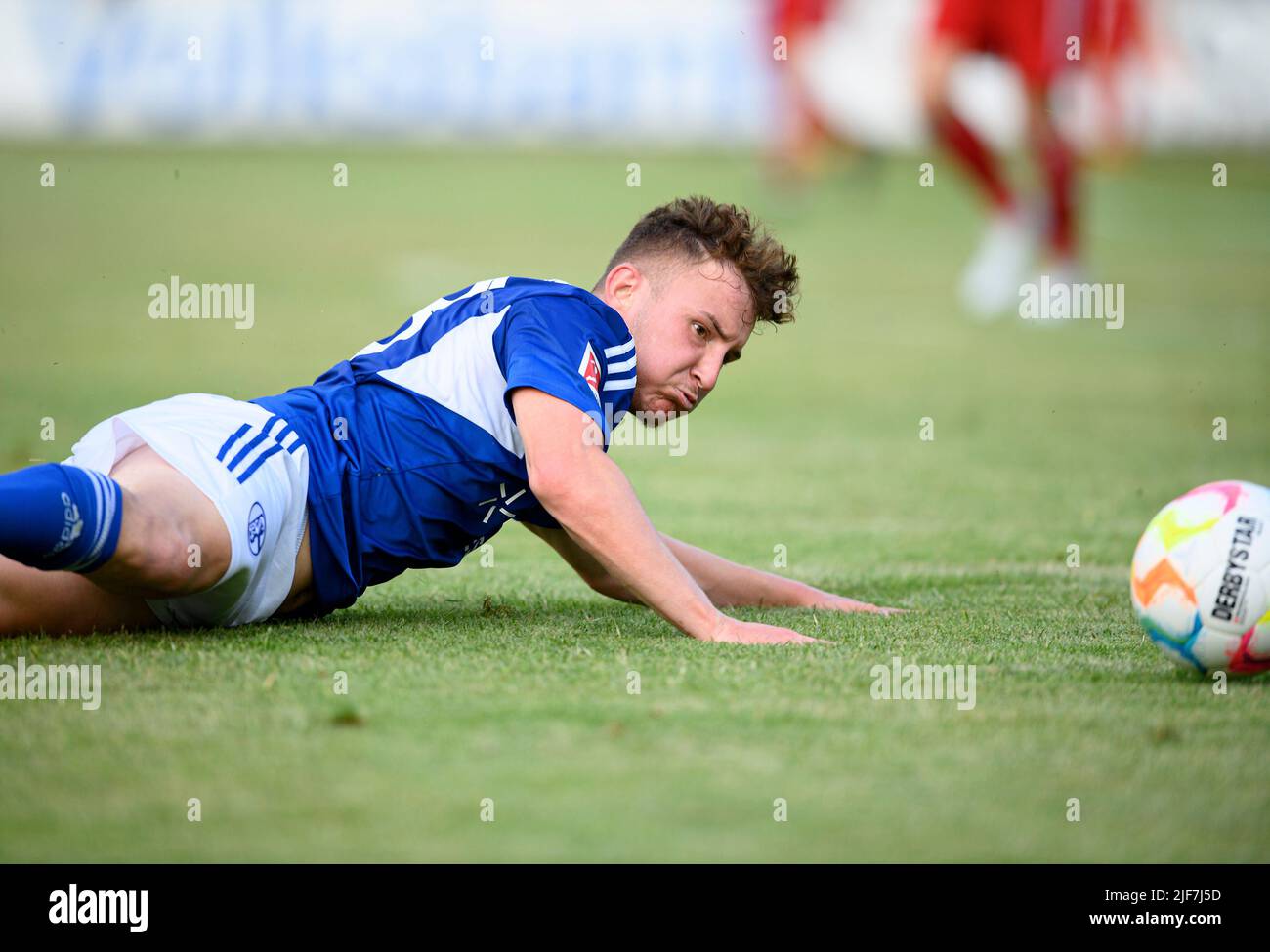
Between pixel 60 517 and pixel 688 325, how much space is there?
5.15ft

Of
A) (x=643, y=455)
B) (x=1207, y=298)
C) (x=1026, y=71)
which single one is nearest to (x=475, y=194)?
(x=1026, y=71)

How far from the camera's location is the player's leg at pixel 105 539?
3.09m

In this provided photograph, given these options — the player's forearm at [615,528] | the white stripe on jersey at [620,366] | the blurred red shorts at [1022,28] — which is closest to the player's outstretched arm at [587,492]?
the player's forearm at [615,528]

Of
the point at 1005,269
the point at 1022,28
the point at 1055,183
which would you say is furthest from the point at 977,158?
the point at 1022,28

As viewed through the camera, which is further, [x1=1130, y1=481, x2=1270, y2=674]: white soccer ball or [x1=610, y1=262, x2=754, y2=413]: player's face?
[x1=610, y1=262, x2=754, y2=413]: player's face

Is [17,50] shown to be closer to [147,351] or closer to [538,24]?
[538,24]

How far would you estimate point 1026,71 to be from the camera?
15.9 m

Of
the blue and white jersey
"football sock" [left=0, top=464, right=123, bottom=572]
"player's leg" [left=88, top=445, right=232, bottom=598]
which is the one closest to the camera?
"football sock" [left=0, top=464, right=123, bottom=572]

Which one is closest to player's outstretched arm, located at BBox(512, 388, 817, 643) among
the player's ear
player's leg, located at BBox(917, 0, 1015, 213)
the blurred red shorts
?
the player's ear

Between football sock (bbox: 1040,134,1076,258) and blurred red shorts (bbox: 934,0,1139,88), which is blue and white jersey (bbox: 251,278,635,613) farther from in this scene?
blurred red shorts (bbox: 934,0,1139,88)

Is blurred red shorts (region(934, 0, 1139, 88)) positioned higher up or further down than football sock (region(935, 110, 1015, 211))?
higher up

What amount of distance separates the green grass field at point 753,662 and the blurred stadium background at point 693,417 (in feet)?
0.06

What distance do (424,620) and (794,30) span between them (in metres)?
17.9

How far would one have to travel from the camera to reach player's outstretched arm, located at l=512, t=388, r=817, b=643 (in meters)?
3.51
